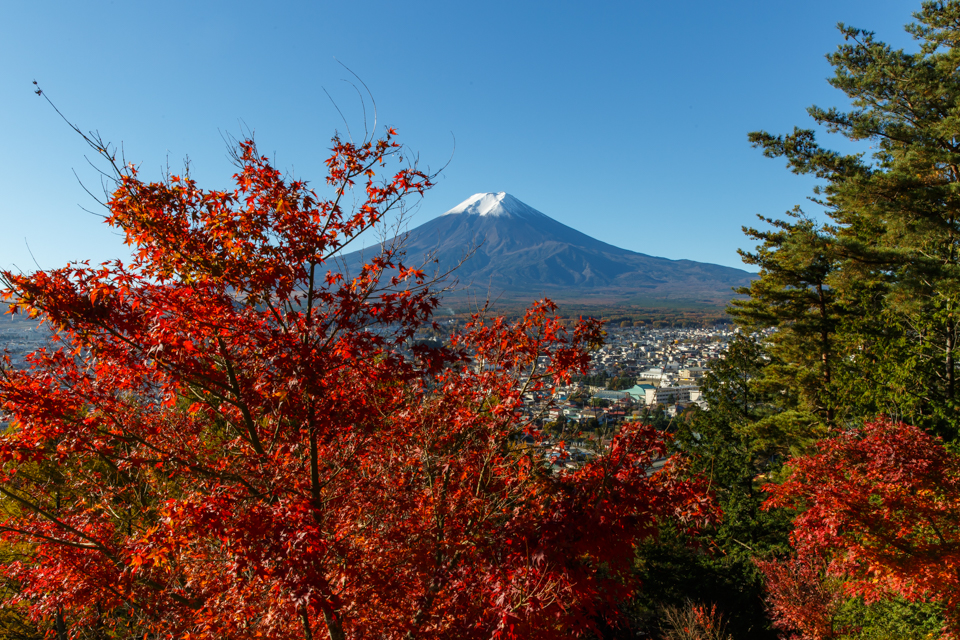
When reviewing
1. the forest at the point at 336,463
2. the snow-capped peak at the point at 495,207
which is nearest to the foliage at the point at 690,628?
the forest at the point at 336,463

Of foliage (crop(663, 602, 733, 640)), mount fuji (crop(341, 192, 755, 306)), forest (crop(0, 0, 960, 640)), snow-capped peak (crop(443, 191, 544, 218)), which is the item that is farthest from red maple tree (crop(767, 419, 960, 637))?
snow-capped peak (crop(443, 191, 544, 218))

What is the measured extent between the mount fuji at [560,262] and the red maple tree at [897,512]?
3821 inches

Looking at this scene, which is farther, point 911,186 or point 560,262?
point 560,262

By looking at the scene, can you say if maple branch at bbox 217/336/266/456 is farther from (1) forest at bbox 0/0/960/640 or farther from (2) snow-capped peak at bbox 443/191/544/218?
(2) snow-capped peak at bbox 443/191/544/218

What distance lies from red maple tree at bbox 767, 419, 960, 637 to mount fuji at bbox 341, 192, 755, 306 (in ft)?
318

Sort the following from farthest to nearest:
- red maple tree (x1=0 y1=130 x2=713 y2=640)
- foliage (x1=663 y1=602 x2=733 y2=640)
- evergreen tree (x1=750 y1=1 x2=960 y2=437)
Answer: evergreen tree (x1=750 y1=1 x2=960 y2=437) < foliage (x1=663 y1=602 x2=733 y2=640) < red maple tree (x1=0 y1=130 x2=713 y2=640)

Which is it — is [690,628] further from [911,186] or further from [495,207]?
[495,207]

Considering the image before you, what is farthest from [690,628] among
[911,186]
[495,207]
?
[495,207]

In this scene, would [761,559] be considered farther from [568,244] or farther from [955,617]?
[568,244]

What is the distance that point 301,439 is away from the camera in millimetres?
4512

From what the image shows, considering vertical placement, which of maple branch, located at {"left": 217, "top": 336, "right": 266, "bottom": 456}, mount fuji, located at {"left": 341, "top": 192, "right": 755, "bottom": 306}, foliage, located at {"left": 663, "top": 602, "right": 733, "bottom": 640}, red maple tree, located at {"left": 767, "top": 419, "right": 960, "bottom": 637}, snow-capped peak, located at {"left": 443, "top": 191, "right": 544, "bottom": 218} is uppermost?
snow-capped peak, located at {"left": 443, "top": 191, "right": 544, "bottom": 218}

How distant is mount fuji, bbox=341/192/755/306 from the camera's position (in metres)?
121

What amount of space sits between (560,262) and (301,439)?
5779 inches

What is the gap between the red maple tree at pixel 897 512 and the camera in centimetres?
664
